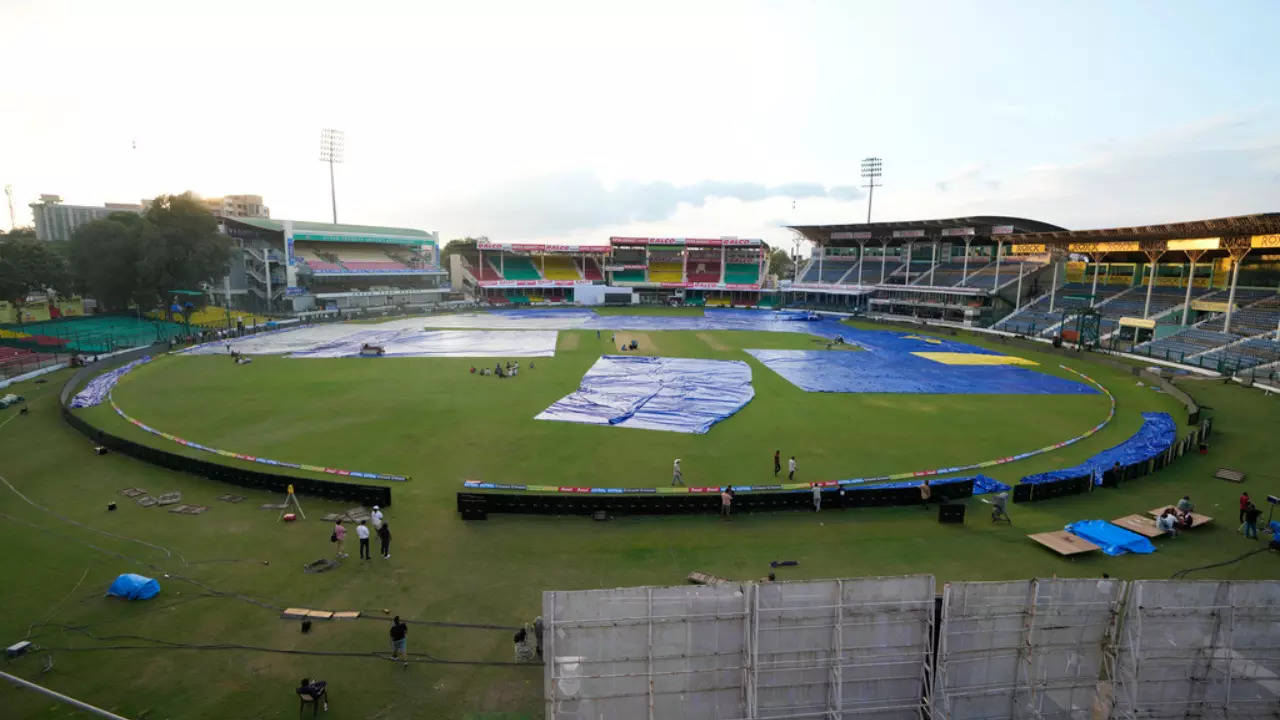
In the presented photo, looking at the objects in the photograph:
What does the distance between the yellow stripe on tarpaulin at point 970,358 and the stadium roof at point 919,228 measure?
1166 inches

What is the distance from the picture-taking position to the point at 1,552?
1631 centimetres

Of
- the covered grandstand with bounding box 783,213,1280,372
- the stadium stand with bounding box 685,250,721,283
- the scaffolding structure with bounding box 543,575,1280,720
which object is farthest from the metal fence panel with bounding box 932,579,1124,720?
the stadium stand with bounding box 685,250,721,283

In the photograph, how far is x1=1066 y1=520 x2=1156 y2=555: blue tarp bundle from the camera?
16.9 m

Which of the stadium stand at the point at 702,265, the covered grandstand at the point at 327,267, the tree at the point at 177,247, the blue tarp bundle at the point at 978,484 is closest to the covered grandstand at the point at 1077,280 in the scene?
the stadium stand at the point at 702,265

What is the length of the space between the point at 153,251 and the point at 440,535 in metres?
61.4

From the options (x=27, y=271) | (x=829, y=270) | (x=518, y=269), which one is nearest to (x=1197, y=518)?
(x=829, y=270)

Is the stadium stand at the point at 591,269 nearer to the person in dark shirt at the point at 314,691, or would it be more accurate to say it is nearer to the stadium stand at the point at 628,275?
the stadium stand at the point at 628,275

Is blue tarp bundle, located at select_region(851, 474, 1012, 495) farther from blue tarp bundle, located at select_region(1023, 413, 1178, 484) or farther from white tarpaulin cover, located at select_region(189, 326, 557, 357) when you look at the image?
white tarpaulin cover, located at select_region(189, 326, 557, 357)

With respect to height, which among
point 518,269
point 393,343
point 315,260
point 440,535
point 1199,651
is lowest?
point 440,535

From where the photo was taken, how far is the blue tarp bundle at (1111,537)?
16906mm

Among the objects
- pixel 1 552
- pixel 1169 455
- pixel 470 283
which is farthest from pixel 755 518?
pixel 470 283

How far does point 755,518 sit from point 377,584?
10943 millimetres

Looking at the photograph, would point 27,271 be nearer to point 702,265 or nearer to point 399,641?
point 399,641

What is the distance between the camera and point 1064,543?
16938 mm
